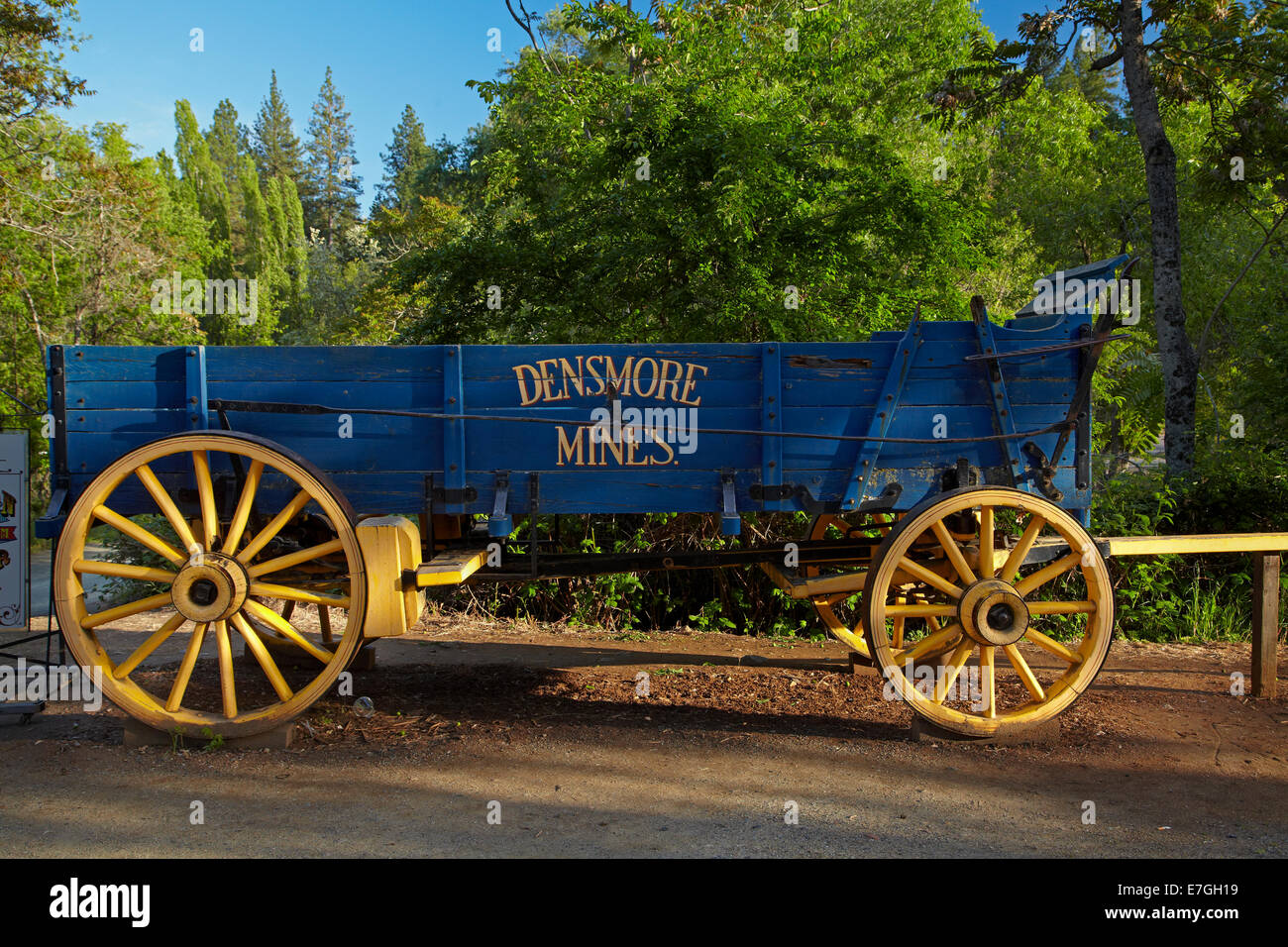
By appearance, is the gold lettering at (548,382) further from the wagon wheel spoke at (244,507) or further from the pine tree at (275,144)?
the pine tree at (275,144)

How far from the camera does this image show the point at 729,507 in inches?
179

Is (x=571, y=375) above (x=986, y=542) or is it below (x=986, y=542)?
above

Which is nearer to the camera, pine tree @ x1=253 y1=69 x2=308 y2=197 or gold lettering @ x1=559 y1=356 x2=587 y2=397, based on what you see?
gold lettering @ x1=559 y1=356 x2=587 y2=397

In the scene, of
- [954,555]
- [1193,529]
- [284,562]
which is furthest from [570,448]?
[1193,529]

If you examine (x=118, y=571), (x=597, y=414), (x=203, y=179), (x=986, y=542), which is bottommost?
(x=118, y=571)

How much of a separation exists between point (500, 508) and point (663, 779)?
1.44m

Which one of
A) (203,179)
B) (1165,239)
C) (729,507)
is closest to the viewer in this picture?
(729,507)

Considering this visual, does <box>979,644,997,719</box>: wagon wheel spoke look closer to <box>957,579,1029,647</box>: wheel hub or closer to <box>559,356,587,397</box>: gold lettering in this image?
<box>957,579,1029,647</box>: wheel hub

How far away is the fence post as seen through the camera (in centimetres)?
546

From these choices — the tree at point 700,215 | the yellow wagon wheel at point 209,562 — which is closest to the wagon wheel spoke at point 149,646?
the yellow wagon wheel at point 209,562

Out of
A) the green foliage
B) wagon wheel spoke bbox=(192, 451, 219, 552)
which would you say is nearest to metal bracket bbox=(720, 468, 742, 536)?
wagon wheel spoke bbox=(192, 451, 219, 552)

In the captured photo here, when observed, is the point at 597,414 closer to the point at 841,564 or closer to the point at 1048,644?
the point at 841,564

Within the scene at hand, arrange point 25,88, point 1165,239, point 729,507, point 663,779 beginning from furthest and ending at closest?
point 25,88 → point 1165,239 → point 729,507 → point 663,779
